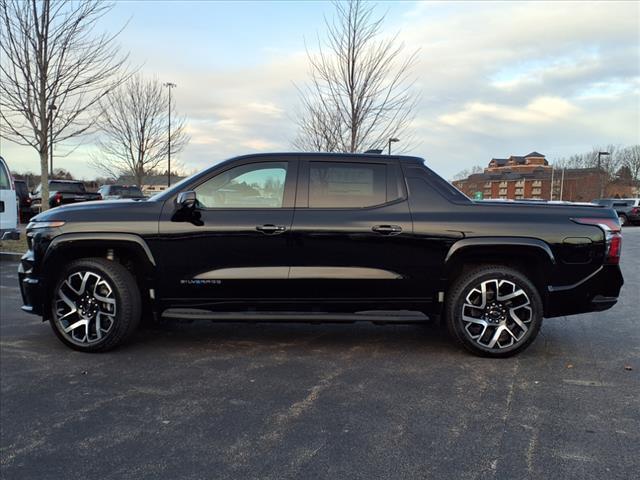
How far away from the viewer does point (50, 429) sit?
301 cm

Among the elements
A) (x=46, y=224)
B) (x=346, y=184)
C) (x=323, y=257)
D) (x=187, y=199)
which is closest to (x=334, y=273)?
(x=323, y=257)

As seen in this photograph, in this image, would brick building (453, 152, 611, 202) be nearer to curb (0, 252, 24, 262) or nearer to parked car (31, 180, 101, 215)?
parked car (31, 180, 101, 215)

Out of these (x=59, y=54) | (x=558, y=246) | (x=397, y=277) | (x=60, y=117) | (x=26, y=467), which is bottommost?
(x=26, y=467)

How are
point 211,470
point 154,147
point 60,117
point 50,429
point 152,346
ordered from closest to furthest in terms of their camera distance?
point 211,470 < point 50,429 < point 152,346 < point 60,117 < point 154,147

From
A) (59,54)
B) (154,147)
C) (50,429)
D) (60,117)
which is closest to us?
(50,429)

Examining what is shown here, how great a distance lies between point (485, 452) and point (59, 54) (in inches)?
445

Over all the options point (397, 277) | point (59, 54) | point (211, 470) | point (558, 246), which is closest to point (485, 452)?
point (211, 470)

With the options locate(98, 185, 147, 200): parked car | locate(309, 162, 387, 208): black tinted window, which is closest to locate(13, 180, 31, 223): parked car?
locate(98, 185, 147, 200): parked car

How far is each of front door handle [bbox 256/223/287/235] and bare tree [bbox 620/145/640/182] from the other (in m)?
73.6

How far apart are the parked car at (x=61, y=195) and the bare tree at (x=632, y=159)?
67.8 meters

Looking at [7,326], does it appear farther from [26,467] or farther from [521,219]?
[521,219]

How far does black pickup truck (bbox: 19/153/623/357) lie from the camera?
13.9 ft

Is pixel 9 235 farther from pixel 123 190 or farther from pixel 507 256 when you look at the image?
pixel 123 190

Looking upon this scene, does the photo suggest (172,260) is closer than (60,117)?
Yes
